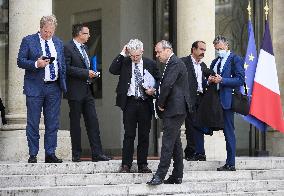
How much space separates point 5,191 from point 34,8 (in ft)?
14.6

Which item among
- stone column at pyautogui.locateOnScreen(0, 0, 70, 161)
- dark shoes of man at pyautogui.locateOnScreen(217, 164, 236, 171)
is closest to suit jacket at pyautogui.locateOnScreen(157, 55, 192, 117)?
dark shoes of man at pyautogui.locateOnScreen(217, 164, 236, 171)

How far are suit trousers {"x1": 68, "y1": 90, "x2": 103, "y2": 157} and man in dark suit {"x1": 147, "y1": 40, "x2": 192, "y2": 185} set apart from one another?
144 centimetres

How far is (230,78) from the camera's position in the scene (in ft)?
39.3

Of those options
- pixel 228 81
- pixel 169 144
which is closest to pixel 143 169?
pixel 169 144

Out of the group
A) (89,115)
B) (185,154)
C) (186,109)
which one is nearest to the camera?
(186,109)

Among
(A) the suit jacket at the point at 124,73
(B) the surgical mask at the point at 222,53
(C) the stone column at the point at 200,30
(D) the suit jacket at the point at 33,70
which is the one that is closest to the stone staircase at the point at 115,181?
(A) the suit jacket at the point at 124,73

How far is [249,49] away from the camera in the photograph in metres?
15.6

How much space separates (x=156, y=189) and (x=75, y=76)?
2.20 metres

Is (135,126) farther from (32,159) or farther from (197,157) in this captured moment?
(197,157)

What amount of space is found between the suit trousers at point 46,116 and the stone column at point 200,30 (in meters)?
4.05

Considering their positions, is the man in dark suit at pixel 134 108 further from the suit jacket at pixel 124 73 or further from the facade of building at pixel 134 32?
the facade of building at pixel 134 32

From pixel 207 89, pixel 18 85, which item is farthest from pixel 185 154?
pixel 18 85

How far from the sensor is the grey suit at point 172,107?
10516 millimetres

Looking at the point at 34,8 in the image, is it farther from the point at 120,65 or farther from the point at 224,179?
the point at 224,179
